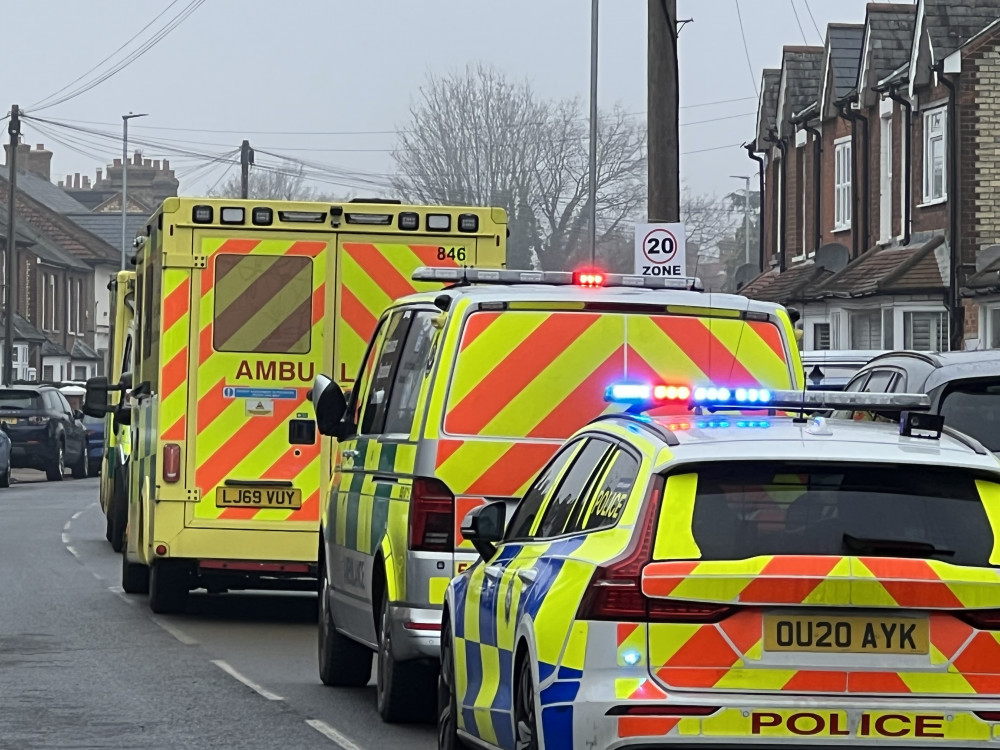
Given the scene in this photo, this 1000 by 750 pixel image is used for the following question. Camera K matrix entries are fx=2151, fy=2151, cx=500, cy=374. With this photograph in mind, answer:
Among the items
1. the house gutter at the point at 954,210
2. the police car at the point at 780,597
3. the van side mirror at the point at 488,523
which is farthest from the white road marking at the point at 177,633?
the house gutter at the point at 954,210

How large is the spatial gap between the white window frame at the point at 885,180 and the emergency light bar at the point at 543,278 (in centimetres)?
2907

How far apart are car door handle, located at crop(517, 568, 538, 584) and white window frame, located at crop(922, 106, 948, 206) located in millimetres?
29947

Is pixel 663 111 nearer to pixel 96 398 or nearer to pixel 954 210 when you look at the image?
pixel 96 398

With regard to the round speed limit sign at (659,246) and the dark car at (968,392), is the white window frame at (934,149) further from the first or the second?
the dark car at (968,392)

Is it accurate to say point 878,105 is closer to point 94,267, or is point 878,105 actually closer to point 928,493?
point 928,493

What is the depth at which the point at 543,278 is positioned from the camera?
10102 mm

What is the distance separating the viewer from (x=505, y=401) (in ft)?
31.1

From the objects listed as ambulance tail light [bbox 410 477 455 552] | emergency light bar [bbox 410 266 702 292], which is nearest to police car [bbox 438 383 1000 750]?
ambulance tail light [bbox 410 477 455 552]

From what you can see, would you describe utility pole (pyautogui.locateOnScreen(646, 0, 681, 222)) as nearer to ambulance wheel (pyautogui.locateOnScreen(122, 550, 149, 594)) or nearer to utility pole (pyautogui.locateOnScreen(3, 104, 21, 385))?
ambulance wheel (pyautogui.locateOnScreen(122, 550, 149, 594))

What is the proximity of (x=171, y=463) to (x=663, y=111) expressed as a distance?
6.40 meters

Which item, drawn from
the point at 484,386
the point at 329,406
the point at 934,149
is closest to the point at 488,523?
the point at 484,386

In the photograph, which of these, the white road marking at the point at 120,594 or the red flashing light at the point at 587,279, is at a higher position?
the red flashing light at the point at 587,279

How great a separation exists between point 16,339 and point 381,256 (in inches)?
2792

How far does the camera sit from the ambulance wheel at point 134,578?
17.1 m
